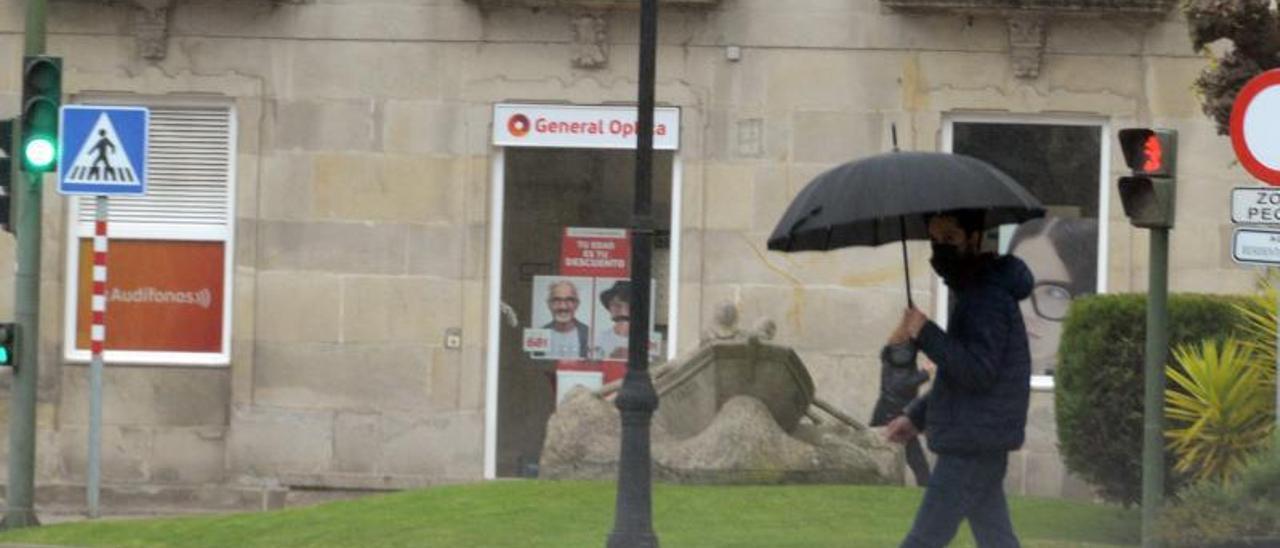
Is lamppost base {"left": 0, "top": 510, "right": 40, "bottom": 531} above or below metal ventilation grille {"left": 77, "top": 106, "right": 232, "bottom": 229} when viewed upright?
below

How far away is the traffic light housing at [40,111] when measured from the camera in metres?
15.2

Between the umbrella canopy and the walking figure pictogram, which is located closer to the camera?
the umbrella canopy

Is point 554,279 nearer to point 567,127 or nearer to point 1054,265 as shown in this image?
point 567,127

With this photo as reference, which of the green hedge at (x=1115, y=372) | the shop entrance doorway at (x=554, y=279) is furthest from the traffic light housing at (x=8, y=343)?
the green hedge at (x=1115, y=372)

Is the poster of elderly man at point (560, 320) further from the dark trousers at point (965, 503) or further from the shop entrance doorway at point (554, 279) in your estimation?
the dark trousers at point (965, 503)

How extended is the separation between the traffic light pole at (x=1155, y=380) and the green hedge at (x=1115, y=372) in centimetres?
243

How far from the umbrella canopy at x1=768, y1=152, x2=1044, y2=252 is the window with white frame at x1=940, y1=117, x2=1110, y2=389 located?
922cm

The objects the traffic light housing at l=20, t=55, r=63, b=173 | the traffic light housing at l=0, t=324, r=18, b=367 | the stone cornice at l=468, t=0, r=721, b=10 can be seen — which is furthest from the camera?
the stone cornice at l=468, t=0, r=721, b=10

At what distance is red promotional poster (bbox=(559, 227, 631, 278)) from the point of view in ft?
63.3

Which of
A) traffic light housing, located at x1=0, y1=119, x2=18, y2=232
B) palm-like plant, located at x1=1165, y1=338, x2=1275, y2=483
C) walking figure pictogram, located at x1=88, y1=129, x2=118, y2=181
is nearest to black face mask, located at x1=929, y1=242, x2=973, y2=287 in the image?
palm-like plant, located at x1=1165, y1=338, x2=1275, y2=483

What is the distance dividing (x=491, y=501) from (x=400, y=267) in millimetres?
4490

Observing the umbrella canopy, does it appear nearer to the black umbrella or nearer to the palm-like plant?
the black umbrella

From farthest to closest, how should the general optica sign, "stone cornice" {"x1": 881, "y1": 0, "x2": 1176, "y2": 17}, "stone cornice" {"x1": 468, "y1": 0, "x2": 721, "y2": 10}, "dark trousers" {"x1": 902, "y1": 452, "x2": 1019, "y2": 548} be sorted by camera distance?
the general optica sign
"stone cornice" {"x1": 468, "y1": 0, "x2": 721, "y2": 10}
"stone cornice" {"x1": 881, "y1": 0, "x2": 1176, "y2": 17}
"dark trousers" {"x1": 902, "y1": 452, "x2": 1019, "y2": 548}

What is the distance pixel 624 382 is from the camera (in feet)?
41.2
